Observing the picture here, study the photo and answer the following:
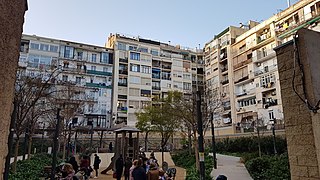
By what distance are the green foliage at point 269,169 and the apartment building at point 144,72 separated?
36.5 m

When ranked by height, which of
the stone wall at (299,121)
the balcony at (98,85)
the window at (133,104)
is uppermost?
Result: the balcony at (98,85)

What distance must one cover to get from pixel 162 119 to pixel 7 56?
2412 centimetres

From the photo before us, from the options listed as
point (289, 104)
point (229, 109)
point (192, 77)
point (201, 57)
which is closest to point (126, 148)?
point (289, 104)

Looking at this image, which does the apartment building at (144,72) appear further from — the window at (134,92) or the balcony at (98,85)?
the balcony at (98,85)

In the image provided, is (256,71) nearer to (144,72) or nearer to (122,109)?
(144,72)

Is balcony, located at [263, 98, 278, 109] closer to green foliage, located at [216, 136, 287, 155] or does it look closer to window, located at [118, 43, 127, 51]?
green foliage, located at [216, 136, 287, 155]

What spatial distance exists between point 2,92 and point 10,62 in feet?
1.10

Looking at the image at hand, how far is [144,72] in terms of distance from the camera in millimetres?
54906

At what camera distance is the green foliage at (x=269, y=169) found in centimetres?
1035

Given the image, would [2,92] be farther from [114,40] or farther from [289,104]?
[114,40]

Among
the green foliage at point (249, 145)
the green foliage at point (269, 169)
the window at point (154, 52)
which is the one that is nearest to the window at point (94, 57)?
the window at point (154, 52)

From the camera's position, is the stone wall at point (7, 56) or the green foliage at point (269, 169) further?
the green foliage at point (269, 169)

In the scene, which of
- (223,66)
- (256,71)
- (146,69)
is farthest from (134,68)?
(256,71)

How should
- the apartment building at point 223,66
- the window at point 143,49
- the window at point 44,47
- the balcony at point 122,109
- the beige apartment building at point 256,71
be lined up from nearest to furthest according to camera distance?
the beige apartment building at point 256,71
the window at point 44,47
the apartment building at point 223,66
the balcony at point 122,109
the window at point 143,49
